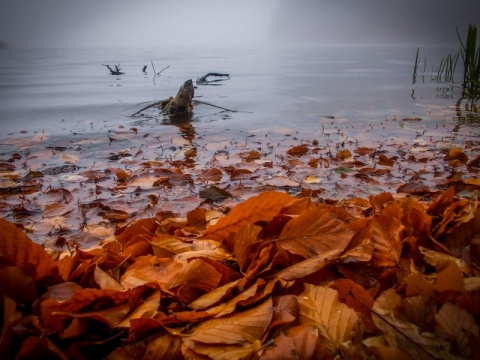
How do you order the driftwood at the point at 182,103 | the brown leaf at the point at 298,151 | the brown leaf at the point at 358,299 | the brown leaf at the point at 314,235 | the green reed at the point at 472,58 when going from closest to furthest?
the brown leaf at the point at 358,299
the brown leaf at the point at 314,235
the brown leaf at the point at 298,151
the driftwood at the point at 182,103
the green reed at the point at 472,58

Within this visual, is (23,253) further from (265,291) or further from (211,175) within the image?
(211,175)

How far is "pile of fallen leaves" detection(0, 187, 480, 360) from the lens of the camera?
81 cm

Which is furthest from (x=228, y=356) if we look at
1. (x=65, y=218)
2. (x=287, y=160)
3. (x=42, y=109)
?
(x=42, y=109)

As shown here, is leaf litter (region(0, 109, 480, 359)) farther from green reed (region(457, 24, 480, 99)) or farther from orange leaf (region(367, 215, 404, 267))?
green reed (region(457, 24, 480, 99))

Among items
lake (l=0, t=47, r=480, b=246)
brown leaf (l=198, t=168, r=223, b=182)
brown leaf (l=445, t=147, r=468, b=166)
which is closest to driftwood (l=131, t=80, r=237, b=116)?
lake (l=0, t=47, r=480, b=246)

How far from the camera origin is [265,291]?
3.22 feet

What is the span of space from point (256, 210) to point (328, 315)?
1.71 feet

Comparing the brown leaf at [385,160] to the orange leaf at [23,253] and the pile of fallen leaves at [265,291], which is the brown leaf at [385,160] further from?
the orange leaf at [23,253]

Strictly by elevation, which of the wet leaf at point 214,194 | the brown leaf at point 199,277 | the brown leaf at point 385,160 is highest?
A: the brown leaf at point 199,277

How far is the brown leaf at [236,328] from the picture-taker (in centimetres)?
83

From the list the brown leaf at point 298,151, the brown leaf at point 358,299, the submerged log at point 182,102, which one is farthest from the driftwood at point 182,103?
the brown leaf at point 358,299

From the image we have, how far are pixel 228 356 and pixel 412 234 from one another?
82 cm

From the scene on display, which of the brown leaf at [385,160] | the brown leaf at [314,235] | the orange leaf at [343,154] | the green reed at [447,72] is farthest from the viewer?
the green reed at [447,72]

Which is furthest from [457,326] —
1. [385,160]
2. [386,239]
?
[385,160]
